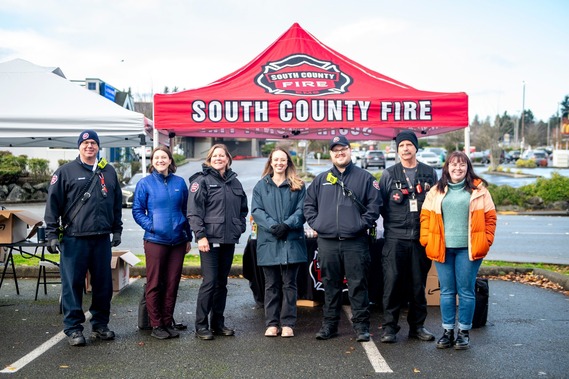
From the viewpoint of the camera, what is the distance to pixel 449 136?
62.6 meters

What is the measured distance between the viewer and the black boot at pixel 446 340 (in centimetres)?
580

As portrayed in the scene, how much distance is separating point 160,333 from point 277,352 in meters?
1.24

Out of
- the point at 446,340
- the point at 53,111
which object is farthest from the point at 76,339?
the point at 446,340

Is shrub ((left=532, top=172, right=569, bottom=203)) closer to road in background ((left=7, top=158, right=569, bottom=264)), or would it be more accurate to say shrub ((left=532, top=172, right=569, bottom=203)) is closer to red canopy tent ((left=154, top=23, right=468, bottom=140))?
road in background ((left=7, top=158, right=569, bottom=264))

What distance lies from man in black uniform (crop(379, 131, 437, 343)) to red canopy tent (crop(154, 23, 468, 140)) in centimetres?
179

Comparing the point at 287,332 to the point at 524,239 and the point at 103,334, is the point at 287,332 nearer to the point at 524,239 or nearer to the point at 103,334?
the point at 103,334

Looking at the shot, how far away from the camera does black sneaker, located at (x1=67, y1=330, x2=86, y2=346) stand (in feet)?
19.3

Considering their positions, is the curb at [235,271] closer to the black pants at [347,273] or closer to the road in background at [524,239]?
the road in background at [524,239]

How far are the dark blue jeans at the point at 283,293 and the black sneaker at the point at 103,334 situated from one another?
1.52m

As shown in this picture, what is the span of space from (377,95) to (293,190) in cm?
234

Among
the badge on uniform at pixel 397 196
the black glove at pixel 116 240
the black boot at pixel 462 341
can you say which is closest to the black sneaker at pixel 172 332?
the black glove at pixel 116 240

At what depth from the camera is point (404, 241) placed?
19.7 ft

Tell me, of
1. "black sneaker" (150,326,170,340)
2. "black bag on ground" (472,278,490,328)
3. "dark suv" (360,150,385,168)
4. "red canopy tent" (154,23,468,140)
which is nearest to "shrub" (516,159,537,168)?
"dark suv" (360,150,385,168)

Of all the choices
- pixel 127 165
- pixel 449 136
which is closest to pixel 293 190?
pixel 127 165
